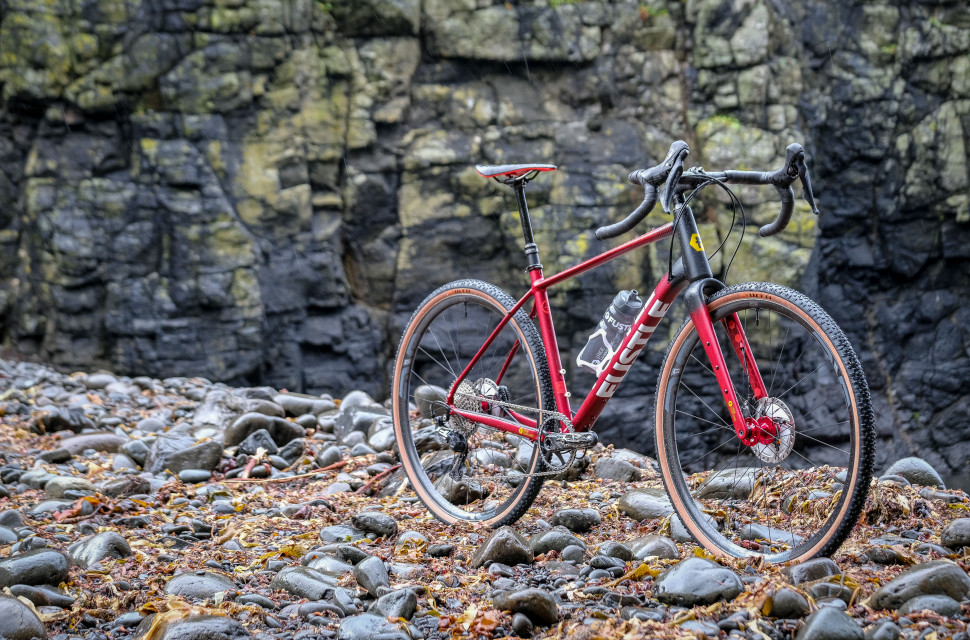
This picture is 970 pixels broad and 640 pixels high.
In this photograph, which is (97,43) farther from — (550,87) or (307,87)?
(550,87)

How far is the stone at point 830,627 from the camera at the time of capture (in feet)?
5.49

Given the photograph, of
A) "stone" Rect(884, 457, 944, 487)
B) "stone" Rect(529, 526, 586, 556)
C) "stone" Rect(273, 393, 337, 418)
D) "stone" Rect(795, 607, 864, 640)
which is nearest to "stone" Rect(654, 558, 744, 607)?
"stone" Rect(795, 607, 864, 640)

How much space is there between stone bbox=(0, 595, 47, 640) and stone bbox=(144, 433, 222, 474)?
2050 mm

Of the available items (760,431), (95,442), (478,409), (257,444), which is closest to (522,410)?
(478,409)

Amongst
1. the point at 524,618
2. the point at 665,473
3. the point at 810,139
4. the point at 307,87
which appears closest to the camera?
the point at 524,618

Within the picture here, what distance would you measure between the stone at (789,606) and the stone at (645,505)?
3.22 ft

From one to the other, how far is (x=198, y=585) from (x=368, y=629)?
64cm

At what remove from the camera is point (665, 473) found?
96.7 inches

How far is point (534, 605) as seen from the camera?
1947 millimetres

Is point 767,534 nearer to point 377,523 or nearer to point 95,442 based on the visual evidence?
point 377,523

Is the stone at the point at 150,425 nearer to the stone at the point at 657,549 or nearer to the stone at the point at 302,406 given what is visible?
the stone at the point at 302,406

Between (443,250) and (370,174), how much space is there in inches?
70.7

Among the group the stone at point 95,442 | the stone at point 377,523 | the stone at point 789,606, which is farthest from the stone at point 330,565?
the stone at point 95,442

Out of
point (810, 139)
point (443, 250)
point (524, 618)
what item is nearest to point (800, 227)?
point (810, 139)
